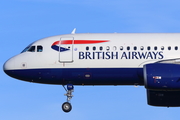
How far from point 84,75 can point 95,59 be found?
1.40 meters

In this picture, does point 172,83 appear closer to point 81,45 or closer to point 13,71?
point 81,45

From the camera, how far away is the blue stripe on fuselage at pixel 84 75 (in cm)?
5281

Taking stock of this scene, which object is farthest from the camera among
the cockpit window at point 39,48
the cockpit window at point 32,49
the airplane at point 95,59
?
the cockpit window at point 32,49

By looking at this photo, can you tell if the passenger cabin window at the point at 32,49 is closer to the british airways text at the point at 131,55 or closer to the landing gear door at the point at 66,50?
the landing gear door at the point at 66,50

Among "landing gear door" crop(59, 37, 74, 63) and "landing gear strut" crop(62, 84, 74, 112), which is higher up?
"landing gear door" crop(59, 37, 74, 63)

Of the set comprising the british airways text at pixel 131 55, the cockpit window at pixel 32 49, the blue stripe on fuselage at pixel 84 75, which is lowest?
the blue stripe on fuselage at pixel 84 75

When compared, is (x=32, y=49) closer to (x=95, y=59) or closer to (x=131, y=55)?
(x=95, y=59)

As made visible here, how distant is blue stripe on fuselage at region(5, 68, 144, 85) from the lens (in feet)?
173

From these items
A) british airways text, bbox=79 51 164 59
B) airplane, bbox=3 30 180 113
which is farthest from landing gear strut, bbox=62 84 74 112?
british airways text, bbox=79 51 164 59

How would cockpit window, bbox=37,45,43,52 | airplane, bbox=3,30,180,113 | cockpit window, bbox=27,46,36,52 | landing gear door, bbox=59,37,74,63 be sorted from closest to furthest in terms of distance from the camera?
1. airplane, bbox=3,30,180,113
2. landing gear door, bbox=59,37,74,63
3. cockpit window, bbox=37,45,43,52
4. cockpit window, bbox=27,46,36,52

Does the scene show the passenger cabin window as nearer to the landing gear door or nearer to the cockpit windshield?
the cockpit windshield

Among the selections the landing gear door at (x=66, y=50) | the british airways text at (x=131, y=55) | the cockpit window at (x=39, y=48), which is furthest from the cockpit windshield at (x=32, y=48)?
the british airways text at (x=131, y=55)

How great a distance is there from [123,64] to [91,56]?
2.37 metres

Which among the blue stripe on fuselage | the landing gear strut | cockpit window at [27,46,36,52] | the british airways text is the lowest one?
the landing gear strut
